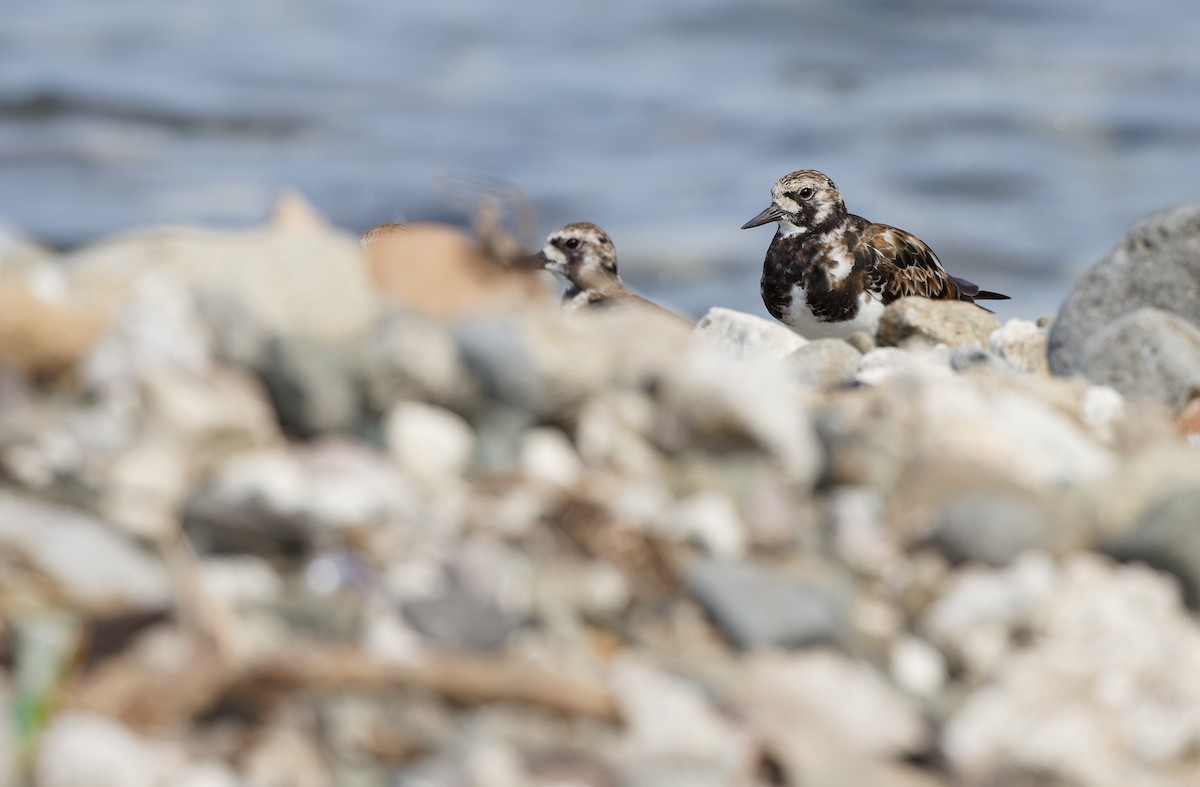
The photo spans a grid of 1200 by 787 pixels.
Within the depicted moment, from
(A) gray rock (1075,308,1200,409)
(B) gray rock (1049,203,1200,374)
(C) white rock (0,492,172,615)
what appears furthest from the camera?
(B) gray rock (1049,203,1200,374)

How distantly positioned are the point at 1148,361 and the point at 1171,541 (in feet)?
4.62

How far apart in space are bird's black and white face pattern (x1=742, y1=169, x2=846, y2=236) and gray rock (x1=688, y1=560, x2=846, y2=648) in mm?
4039

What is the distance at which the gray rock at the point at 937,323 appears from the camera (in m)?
5.61

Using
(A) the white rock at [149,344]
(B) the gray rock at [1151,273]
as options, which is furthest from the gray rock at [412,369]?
(B) the gray rock at [1151,273]

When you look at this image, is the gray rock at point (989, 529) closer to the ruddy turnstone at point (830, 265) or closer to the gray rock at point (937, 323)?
the gray rock at point (937, 323)

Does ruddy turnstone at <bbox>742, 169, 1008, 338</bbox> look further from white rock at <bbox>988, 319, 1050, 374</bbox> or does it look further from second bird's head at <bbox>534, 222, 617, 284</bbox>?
white rock at <bbox>988, 319, 1050, 374</bbox>

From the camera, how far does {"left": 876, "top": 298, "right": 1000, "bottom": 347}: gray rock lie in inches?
221

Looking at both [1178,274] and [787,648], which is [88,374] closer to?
[787,648]

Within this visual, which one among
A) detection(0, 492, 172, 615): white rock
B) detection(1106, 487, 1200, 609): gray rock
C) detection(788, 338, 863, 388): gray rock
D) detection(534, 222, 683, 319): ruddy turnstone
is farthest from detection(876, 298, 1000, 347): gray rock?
detection(0, 492, 172, 615): white rock

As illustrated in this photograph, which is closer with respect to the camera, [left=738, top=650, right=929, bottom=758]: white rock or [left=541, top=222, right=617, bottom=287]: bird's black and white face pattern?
[left=738, top=650, right=929, bottom=758]: white rock

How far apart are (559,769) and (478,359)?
3.13 ft

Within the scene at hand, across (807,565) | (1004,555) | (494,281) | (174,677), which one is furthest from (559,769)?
(494,281)

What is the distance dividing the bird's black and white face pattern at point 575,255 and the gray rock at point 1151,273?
195 centimetres

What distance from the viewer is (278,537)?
2.83m
